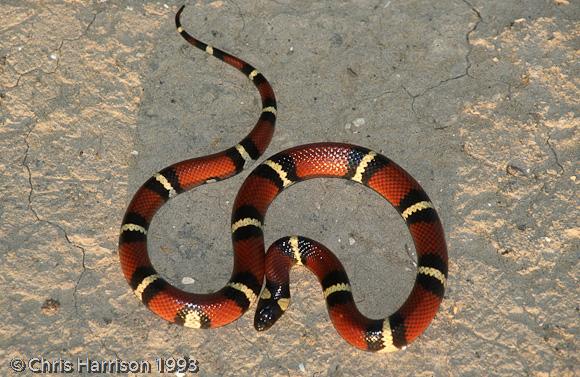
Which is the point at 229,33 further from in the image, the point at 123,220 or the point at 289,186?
the point at 123,220

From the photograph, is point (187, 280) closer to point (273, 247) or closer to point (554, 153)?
point (273, 247)

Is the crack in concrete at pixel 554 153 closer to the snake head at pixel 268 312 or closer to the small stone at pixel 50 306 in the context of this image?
the snake head at pixel 268 312

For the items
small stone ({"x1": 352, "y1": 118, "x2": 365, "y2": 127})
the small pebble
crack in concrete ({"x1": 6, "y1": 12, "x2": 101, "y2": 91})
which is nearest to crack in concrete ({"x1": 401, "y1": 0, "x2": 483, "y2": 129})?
small stone ({"x1": 352, "y1": 118, "x2": 365, "y2": 127})

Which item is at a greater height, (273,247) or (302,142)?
(302,142)

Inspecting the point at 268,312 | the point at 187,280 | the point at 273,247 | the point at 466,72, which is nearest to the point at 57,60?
the point at 187,280

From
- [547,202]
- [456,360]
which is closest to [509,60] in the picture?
[547,202]

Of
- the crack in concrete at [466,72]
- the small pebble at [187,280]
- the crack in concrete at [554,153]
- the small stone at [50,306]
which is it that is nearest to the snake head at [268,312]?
the small pebble at [187,280]
